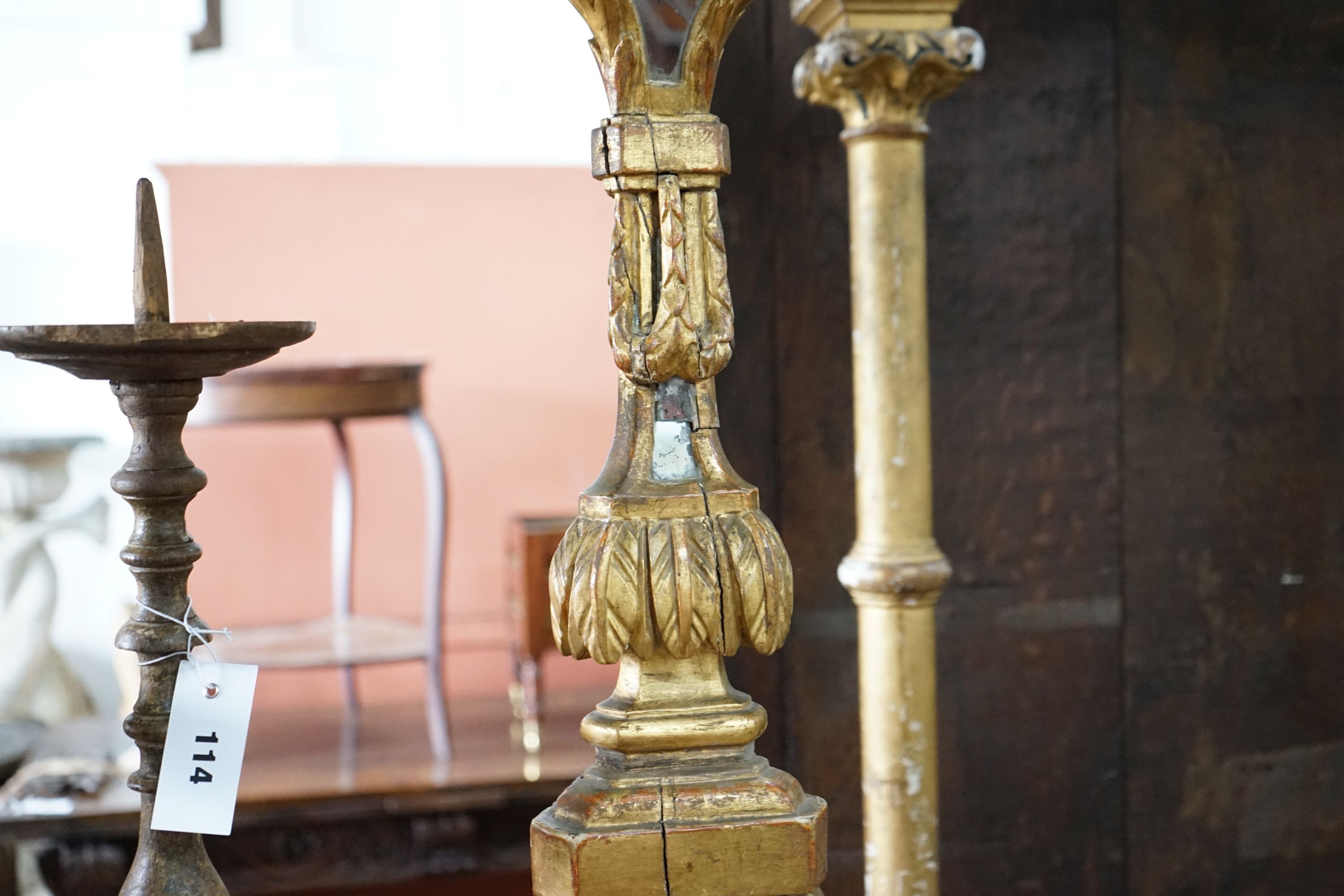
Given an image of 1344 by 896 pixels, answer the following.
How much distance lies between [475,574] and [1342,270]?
86.9 inches

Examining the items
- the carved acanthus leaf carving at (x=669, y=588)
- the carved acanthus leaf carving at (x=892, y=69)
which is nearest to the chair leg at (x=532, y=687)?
the carved acanthus leaf carving at (x=892, y=69)

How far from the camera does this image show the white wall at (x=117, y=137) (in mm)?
3416

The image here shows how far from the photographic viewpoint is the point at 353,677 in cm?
306

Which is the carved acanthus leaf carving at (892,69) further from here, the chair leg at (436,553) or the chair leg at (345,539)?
the chair leg at (345,539)

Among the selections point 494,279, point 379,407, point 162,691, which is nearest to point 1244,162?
point 379,407

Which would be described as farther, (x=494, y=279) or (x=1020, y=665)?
(x=494, y=279)

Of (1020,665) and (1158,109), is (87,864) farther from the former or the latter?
(1158,109)

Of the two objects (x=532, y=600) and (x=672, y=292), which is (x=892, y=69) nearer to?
(x=672, y=292)

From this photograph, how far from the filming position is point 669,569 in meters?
0.55

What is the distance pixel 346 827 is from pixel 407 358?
4.45 ft

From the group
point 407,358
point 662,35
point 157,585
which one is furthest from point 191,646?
point 407,358

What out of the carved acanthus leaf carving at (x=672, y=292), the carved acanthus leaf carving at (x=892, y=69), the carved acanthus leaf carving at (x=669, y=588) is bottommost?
the carved acanthus leaf carving at (x=669, y=588)

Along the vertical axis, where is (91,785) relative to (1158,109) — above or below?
below

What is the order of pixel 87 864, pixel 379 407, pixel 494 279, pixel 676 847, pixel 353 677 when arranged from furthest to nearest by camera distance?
pixel 494 279
pixel 353 677
pixel 379 407
pixel 87 864
pixel 676 847
